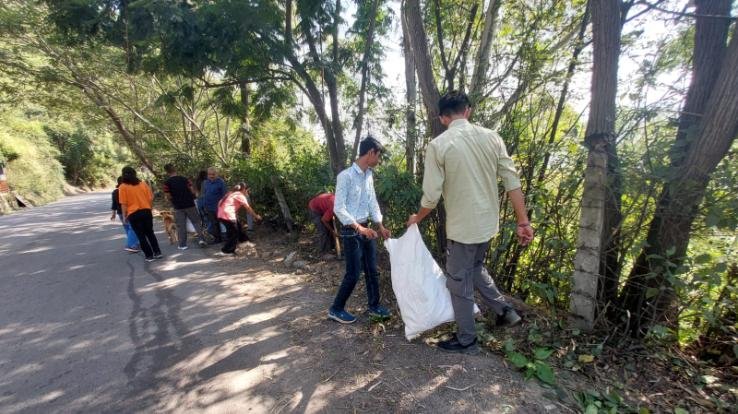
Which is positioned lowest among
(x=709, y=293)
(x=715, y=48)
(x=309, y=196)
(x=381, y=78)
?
(x=709, y=293)

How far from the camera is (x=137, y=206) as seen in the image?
16.9ft

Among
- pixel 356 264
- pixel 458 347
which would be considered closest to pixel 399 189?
pixel 356 264

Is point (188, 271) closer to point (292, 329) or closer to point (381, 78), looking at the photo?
point (292, 329)

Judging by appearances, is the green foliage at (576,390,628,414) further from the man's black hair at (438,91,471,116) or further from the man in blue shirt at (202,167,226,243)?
the man in blue shirt at (202,167,226,243)

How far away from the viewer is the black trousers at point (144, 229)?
518cm

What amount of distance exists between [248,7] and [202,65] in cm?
118

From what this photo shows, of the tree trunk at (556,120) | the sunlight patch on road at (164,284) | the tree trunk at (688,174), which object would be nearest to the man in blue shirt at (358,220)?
the tree trunk at (556,120)

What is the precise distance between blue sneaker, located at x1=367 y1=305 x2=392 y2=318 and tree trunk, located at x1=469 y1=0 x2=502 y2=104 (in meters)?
2.37

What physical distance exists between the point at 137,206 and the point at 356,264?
14.1ft

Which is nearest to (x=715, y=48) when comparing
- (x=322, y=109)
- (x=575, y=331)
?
(x=575, y=331)

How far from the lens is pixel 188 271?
4852 millimetres

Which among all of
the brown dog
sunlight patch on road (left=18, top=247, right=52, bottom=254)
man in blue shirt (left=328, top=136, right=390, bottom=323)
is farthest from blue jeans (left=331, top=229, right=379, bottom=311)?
sunlight patch on road (left=18, top=247, right=52, bottom=254)

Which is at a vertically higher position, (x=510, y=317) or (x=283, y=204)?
(x=283, y=204)

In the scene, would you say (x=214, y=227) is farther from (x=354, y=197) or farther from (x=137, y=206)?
(x=354, y=197)
